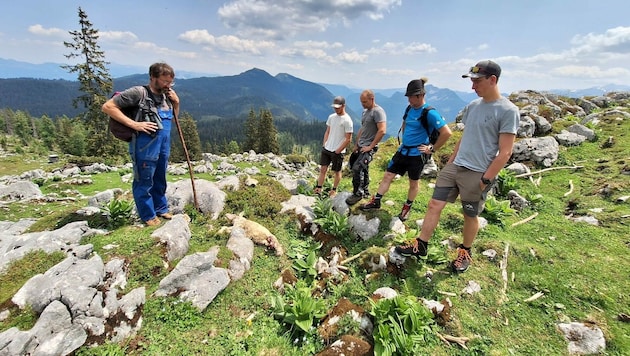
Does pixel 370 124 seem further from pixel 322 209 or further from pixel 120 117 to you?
pixel 120 117

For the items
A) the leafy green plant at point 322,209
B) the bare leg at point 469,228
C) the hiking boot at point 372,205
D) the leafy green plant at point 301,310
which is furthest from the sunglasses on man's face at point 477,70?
the leafy green plant at point 322,209

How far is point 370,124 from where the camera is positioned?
26.1 ft

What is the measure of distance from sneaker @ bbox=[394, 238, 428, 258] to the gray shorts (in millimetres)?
1015

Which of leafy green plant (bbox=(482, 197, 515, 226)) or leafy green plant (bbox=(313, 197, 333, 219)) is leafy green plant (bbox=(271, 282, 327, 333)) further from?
leafy green plant (bbox=(482, 197, 515, 226))

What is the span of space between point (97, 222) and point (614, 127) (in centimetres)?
2215

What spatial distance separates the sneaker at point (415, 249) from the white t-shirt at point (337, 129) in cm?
366

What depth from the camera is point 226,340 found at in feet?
14.9

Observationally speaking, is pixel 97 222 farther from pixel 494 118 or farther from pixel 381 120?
pixel 494 118

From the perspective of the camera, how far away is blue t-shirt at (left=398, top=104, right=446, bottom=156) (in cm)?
663

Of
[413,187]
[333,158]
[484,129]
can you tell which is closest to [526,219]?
[413,187]

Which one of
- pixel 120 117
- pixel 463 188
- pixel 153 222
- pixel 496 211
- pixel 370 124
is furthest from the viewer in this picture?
pixel 370 124

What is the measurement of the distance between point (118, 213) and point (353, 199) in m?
6.17

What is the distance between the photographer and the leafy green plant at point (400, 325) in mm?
4160

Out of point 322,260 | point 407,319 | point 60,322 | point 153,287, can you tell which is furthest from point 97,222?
point 407,319
